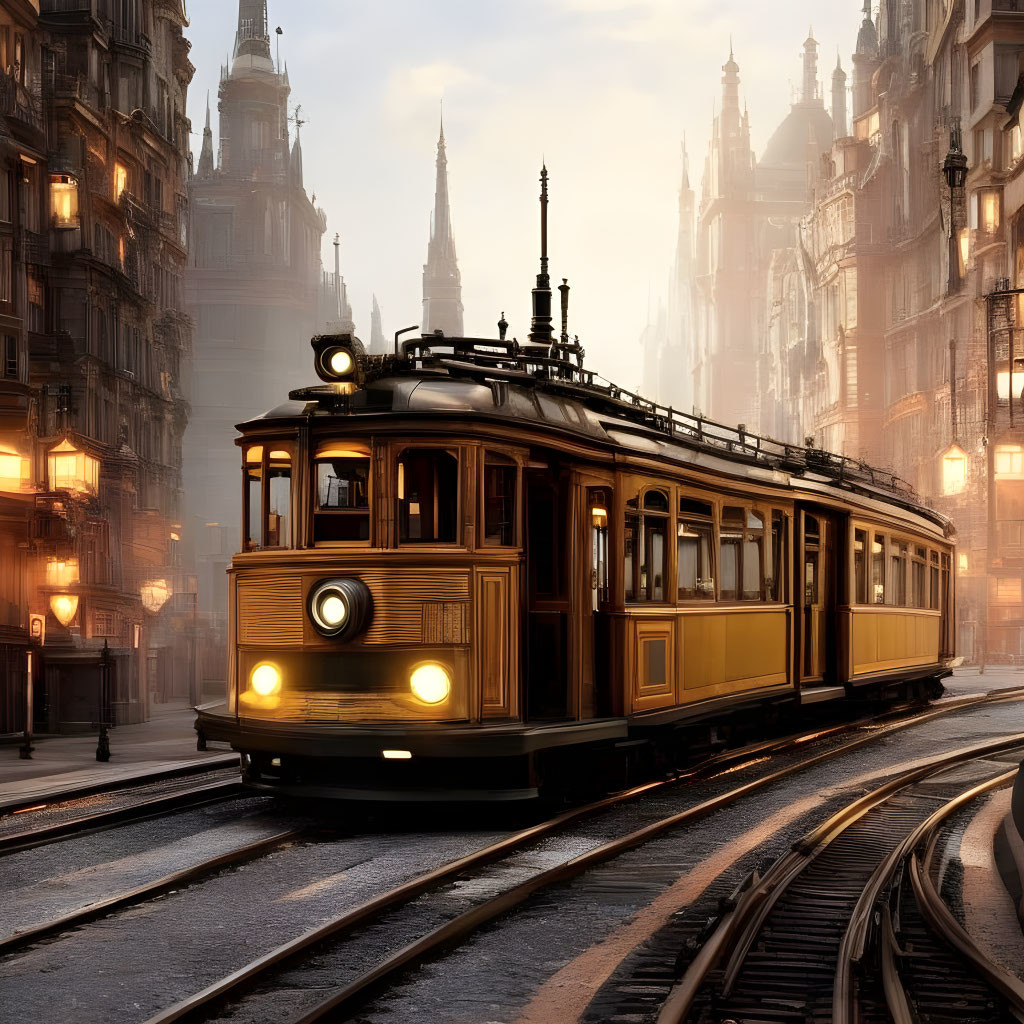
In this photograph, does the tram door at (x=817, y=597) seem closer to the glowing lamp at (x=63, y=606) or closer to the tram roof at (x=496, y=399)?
the tram roof at (x=496, y=399)

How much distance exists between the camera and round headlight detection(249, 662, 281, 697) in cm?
1192

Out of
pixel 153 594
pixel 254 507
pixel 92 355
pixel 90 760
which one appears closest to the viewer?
pixel 254 507

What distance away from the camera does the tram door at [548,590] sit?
41.9 ft

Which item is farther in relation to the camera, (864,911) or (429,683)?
(429,683)

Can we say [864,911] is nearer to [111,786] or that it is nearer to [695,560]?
[695,560]

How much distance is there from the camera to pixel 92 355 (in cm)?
3891

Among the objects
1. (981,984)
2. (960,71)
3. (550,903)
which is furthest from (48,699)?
(960,71)

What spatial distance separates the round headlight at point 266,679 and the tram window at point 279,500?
1.03 meters

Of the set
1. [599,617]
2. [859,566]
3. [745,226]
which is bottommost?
[599,617]

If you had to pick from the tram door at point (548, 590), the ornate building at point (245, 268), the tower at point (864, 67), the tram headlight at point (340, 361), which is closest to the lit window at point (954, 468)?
the tram door at point (548, 590)

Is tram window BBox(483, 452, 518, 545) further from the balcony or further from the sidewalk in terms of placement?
the balcony

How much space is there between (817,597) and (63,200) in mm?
23076

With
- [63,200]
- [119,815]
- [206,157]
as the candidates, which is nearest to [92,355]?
[63,200]

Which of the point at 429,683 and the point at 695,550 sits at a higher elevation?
the point at 695,550
